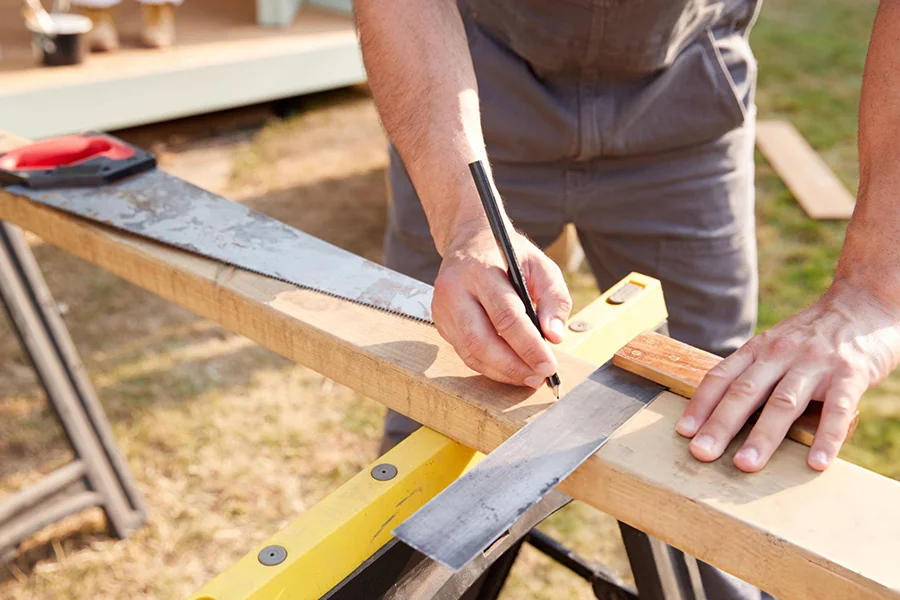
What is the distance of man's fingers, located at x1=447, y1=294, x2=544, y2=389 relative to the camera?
40.4 inches

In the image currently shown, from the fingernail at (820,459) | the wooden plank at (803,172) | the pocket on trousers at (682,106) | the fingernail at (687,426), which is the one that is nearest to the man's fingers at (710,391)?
the fingernail at (687,426)

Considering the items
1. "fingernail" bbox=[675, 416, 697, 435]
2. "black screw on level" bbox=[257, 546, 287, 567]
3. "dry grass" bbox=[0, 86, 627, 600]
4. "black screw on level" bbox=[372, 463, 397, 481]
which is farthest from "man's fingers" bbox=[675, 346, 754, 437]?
"dry grass" bbox=[0, 86, 627, 600]

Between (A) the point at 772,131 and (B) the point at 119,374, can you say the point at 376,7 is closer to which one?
(B) the point at 119,374

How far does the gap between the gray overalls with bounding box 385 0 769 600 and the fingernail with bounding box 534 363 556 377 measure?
680 mm

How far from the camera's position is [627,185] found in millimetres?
1692

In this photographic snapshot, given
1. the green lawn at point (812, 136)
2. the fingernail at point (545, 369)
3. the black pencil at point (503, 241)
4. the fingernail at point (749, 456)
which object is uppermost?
the black pencil at point (503, 241)

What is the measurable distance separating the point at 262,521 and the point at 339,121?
3.15 metres

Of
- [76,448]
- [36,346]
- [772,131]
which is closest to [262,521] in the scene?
[76,448]

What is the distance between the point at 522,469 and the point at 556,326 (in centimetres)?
24

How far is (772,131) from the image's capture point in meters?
5.03

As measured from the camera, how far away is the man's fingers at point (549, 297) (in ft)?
3.45

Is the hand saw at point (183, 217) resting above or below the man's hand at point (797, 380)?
above

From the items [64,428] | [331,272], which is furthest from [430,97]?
[64,428]

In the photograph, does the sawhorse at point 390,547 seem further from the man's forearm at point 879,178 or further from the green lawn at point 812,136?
the green lawn at point 812,136
